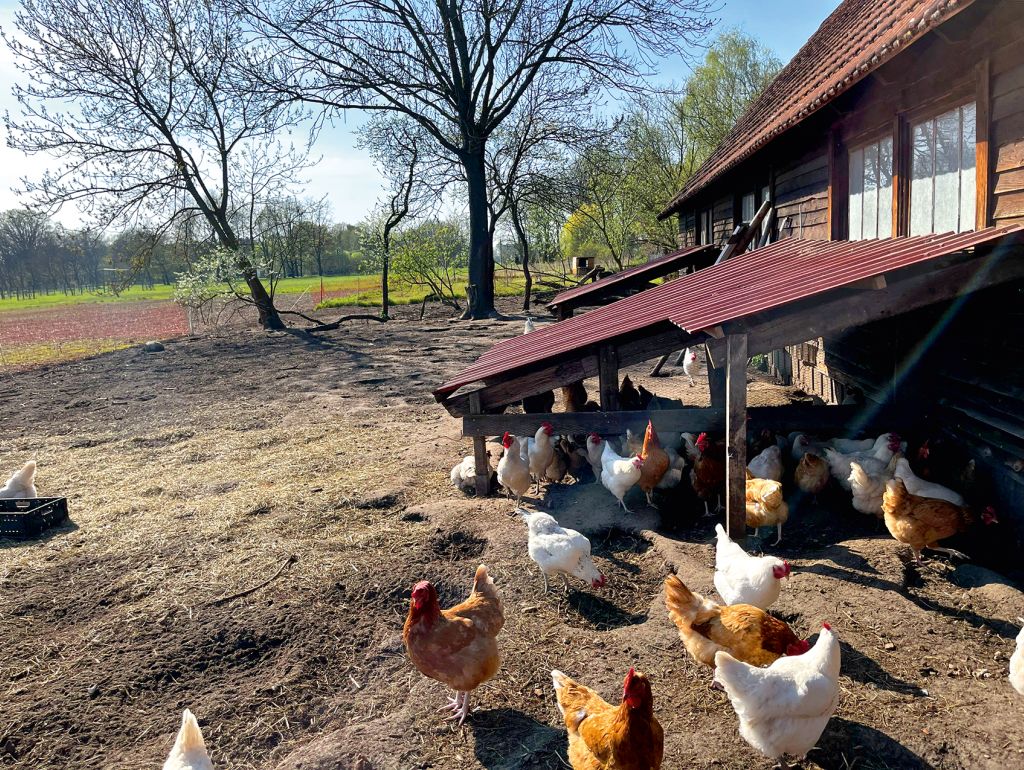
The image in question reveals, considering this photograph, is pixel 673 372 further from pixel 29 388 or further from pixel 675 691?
pixel 29 388

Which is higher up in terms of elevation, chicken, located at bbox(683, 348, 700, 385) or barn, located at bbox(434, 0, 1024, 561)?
barn, located at bbox(434, 0, 1024, 561)

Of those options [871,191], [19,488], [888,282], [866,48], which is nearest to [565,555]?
[888,282]

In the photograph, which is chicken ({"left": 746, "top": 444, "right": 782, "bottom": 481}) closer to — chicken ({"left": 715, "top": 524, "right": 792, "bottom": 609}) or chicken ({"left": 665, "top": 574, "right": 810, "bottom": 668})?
chicken ({"left": 715, "top": 524, "right": 792, "bottom": 609})

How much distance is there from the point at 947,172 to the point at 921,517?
8.67 ft

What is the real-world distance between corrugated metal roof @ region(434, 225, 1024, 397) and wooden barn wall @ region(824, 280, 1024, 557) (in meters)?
0.73

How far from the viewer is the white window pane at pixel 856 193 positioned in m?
6.74

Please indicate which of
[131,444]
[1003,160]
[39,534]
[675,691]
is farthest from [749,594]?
[131,444]

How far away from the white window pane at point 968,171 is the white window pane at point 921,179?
21.5 inches

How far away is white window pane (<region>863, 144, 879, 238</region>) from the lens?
629 centimetres

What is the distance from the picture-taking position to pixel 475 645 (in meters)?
3.21

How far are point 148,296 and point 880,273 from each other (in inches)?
2209

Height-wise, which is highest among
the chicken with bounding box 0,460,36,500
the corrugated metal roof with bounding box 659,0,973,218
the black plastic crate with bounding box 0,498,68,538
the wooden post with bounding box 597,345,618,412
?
the corrugated metal roof with bounding box 659,0,973,218

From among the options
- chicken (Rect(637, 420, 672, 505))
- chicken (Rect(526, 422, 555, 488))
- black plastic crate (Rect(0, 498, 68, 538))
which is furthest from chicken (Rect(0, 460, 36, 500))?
chicken (Rect(637, 420, 672, 505))

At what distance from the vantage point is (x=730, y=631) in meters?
3.10
